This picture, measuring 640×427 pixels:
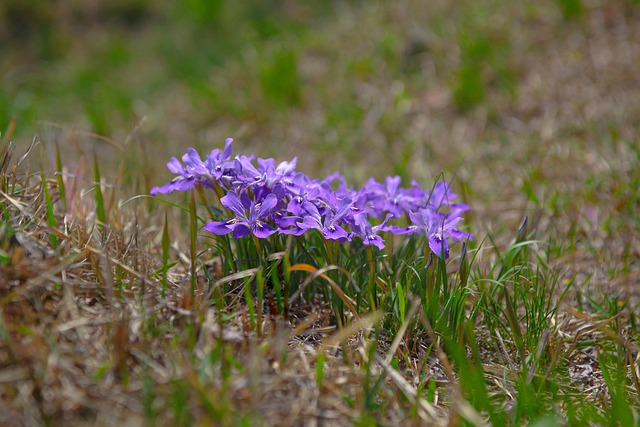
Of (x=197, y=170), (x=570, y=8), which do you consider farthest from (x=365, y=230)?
(x=570, y=8)

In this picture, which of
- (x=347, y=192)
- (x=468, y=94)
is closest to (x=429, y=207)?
(x=347, y=192)

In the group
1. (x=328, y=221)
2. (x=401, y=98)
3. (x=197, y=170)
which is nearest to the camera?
(x=328, y=221)

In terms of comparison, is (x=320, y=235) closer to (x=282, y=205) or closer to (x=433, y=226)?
(x=282, y=205)

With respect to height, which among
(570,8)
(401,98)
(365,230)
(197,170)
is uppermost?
(570,8)

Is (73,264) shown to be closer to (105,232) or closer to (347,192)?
(105,232)

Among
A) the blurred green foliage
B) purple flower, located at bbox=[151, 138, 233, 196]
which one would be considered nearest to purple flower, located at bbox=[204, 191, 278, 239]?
purple flower, located at bbox=[151, 138, 233, 196]

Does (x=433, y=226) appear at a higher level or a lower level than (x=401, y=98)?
lower

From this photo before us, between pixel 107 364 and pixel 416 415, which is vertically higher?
pixel 107 364
